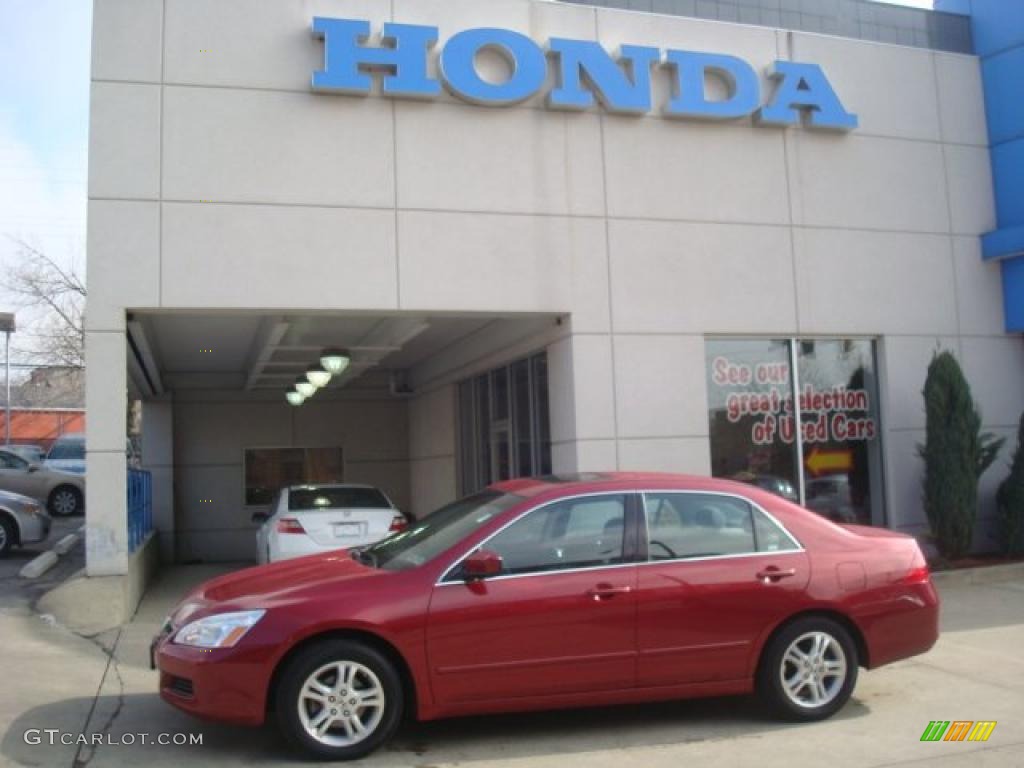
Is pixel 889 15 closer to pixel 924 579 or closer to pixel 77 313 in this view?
pixel 924 579

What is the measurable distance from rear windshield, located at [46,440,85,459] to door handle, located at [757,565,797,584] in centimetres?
2927

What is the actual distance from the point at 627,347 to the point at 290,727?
667 cm

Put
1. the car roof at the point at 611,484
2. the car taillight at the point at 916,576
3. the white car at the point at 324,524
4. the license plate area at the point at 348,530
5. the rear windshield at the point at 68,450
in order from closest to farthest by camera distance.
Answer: the car roof at the point at 611,484
the car taillight at the point at 916,576
the white car at the point at 324,524
the license plate area at the point at 348,530
the rear windshield at the point at 68,450

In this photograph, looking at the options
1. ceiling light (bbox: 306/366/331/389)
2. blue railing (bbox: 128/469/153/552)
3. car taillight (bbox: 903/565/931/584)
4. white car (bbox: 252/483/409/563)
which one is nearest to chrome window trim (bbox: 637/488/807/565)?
car taillight (bbox: 903/565/931/584)

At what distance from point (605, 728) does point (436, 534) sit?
156 cm

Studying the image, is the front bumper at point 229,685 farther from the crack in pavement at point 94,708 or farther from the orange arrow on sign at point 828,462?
the orange arrow on sign at point 828,462

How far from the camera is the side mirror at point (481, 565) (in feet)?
18.5

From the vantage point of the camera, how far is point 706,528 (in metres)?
6.34

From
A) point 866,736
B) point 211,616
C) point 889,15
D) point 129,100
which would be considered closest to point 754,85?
point 889,15

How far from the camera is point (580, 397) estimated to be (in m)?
10.9

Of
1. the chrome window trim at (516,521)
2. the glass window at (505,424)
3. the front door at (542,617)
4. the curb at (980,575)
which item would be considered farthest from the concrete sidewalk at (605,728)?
the glass window at (505,424)

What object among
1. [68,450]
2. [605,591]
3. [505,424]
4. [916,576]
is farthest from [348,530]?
[68,450]

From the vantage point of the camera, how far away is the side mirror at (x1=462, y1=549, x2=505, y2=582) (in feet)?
18.5

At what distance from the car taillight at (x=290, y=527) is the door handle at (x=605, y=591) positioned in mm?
5409
